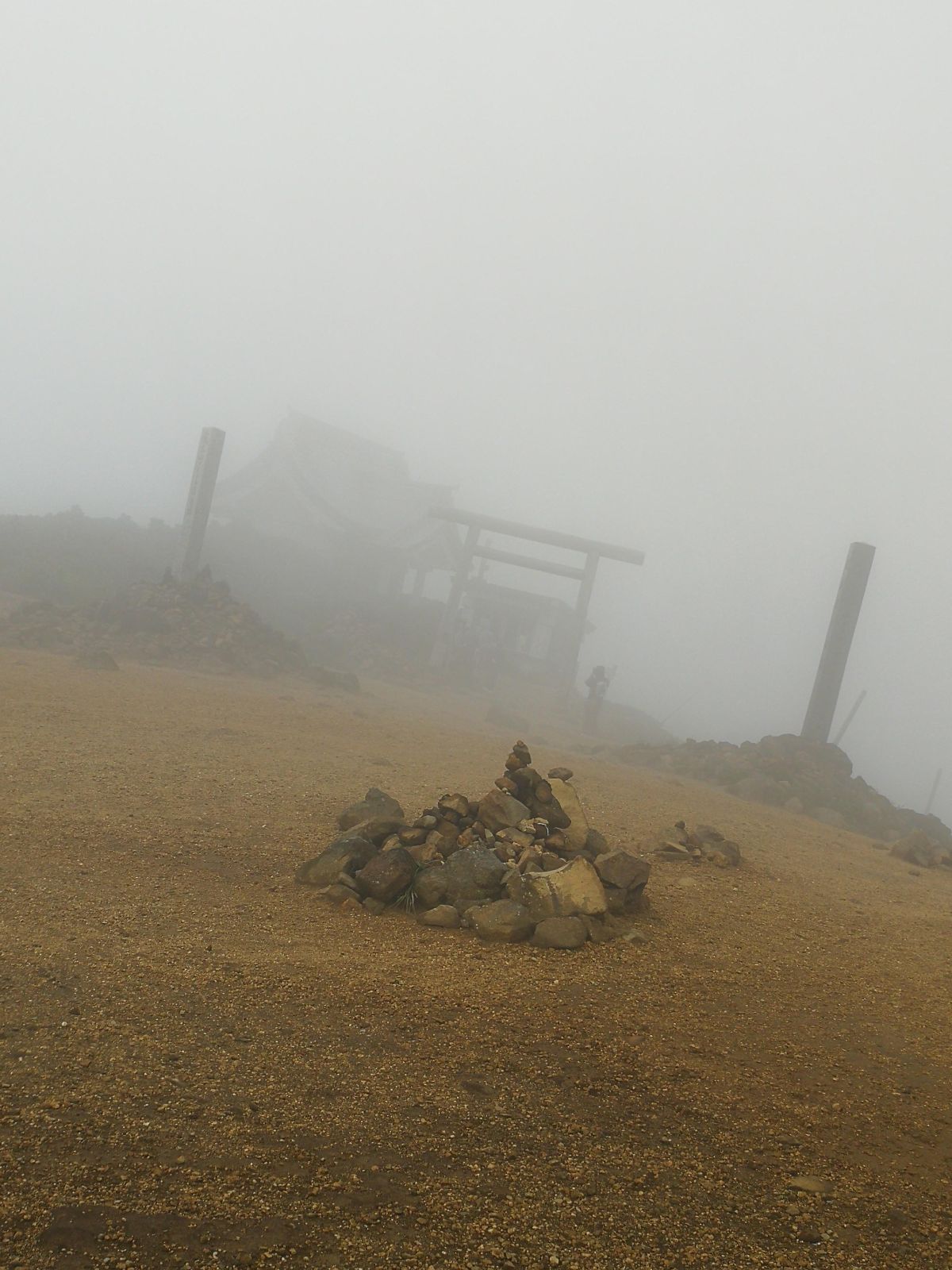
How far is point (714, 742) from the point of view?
49.9 ft

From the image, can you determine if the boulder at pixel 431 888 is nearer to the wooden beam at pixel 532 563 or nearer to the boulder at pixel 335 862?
the boulder at pixel 335 862

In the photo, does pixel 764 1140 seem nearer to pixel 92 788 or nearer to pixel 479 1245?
pixel 479 1245

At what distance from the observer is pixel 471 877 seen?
15.4 feet

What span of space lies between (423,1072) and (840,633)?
13018 millimetres

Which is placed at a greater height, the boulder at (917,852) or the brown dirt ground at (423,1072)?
the brown dirt ground at (423,1072)

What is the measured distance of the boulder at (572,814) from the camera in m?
5.60

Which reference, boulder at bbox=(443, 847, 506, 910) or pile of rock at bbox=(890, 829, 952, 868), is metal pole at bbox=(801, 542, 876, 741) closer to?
pile of rock at bbox=(890, 829, 952, 868)

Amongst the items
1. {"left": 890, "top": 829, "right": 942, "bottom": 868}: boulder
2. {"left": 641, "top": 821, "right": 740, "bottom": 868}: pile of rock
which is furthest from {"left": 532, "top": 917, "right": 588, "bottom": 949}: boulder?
{"left": 890, "top": 829, "right": 942, "bottom": 868}: boulder

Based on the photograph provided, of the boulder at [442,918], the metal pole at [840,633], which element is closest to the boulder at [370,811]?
the boulder at [442,918]

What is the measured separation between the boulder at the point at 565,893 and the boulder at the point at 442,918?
359 mm

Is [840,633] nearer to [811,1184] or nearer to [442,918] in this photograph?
[442,918]

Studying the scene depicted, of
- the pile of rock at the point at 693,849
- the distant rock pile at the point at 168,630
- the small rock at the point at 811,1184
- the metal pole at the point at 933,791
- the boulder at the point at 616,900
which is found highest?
the small rock at the point at 811,1184

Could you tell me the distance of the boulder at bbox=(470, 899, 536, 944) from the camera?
427cm

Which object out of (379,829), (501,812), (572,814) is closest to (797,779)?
(572,814)
